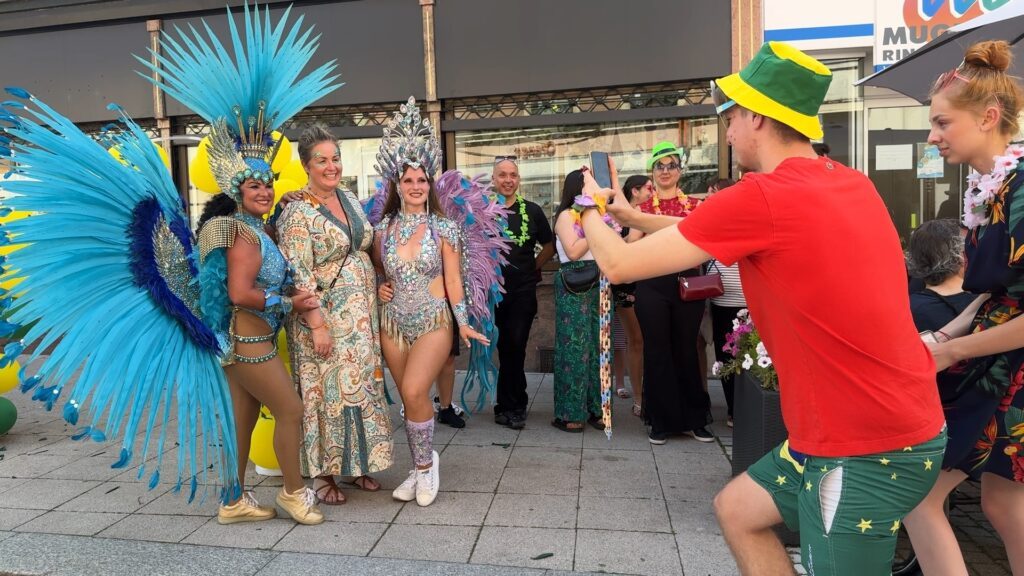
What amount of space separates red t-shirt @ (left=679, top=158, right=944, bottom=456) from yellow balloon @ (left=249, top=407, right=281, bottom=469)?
126 inches

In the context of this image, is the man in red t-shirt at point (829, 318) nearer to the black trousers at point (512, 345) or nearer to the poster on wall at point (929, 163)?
the black trousers at point (512, 345)

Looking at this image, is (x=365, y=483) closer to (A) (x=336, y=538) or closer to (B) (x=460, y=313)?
(A) (x=336, y=538)

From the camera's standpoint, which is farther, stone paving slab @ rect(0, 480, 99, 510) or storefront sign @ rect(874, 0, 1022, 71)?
storefront sign @ rect(874, 0, 1022, 71)

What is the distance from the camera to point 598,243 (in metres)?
1.91

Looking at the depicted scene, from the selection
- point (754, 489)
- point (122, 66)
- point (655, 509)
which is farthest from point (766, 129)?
point (122, 66)

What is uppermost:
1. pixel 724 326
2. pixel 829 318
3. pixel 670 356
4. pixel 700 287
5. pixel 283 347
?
pixel 829 318

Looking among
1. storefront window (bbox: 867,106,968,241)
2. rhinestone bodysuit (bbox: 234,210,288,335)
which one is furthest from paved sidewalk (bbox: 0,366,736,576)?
storefront window (bbox: 867,106,968,241)

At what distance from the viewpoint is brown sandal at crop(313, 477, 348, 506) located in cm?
372

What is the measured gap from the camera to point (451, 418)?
529 cm

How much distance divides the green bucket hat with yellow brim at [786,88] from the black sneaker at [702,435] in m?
3.33

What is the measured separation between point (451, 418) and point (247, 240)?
2576 millimetres

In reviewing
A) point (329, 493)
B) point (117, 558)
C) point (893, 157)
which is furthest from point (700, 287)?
point (893, 157)

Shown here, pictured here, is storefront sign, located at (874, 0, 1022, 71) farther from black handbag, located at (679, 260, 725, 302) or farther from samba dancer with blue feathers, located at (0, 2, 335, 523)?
samba dancer with blue feathers, located at (0, 2, 335, 523)

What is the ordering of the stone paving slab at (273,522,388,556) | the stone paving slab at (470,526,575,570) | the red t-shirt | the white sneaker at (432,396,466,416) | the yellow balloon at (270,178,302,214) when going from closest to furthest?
the red t-shirt < the stone paving slab at (470,526,575,570) < the stone paving slab at (273,522,388,556) < the yellow balloon at (270,178,302,214) < the white sneaker at (432,396,466,416)
